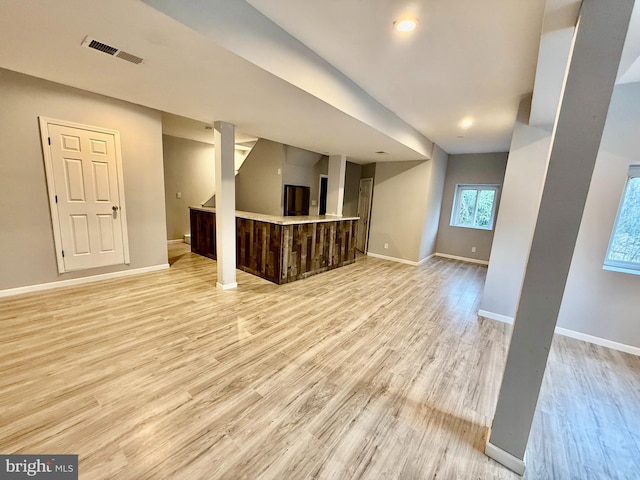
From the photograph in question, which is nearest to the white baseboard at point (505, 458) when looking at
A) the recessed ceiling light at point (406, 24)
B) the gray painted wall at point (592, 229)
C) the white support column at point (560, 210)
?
the white support column at point (560, 210)

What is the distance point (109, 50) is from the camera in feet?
5.80

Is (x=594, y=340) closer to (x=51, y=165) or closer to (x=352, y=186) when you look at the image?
(x=352, y=186)

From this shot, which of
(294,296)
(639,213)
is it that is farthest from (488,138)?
(294,296)

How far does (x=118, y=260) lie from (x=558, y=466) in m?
5.11

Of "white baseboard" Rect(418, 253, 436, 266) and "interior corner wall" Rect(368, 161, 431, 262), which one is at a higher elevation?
"interior corner wall" Rect(368, 161, 431, 262)

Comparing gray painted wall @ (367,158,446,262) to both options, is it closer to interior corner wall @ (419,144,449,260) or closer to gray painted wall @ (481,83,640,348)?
interior corner wall @ (419,144,449,260)

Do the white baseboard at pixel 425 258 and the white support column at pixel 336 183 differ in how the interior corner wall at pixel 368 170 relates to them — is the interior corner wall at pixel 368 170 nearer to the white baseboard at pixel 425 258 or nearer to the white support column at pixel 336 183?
the white support column at pixel 336 183

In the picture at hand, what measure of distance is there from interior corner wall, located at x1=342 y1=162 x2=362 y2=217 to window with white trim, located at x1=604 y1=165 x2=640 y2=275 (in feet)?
16.9

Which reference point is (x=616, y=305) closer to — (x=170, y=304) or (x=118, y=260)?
(x=170, y=304)

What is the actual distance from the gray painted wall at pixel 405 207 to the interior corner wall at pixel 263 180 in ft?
7.77

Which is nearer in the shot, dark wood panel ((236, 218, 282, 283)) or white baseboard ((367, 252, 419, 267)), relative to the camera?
dark wood panel ((236, 218, 282, 283))

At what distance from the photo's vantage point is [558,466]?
1.44 metres

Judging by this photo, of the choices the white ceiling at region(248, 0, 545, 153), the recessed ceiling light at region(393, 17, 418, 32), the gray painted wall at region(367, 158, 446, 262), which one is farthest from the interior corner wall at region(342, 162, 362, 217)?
the recessed ceiling light at region(393, 17, 418, 32)

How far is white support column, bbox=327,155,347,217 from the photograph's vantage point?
552 centimetres
